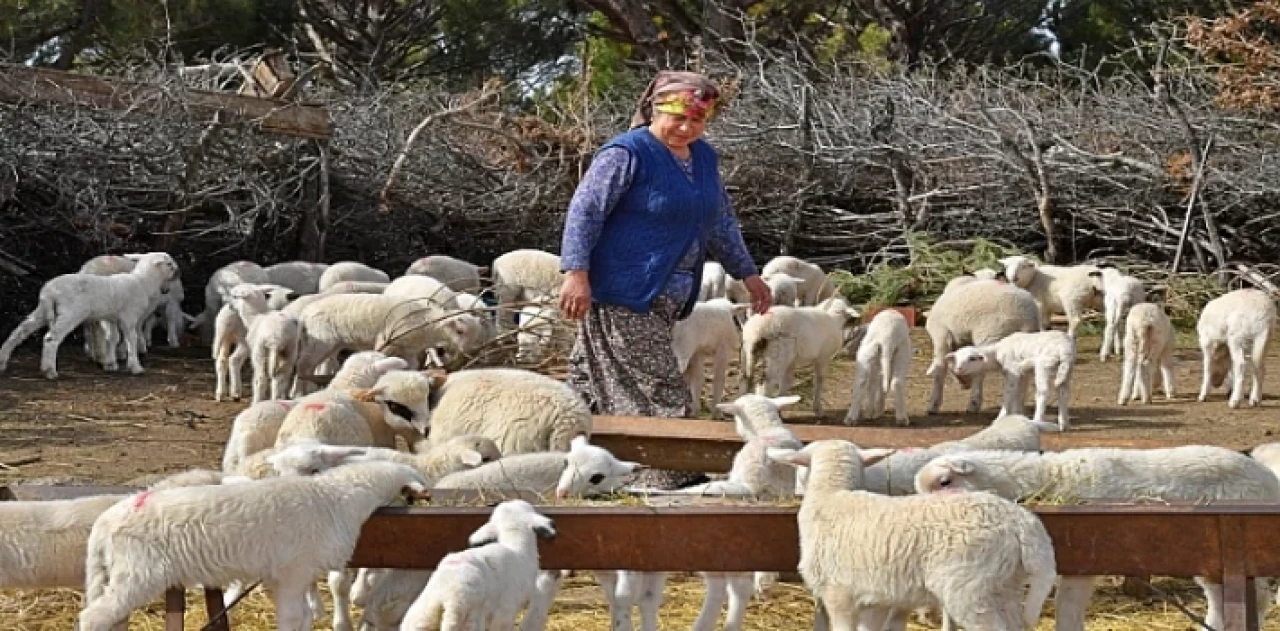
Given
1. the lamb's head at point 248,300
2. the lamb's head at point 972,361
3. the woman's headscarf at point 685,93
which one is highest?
the woman's headscarf at point 685,93

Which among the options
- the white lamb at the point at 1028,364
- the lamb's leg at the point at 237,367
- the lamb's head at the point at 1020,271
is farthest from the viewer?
the lamb's head at the point at 1020,271

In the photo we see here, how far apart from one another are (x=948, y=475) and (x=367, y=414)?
2726mm

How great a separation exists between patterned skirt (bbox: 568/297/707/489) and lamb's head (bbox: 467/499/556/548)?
89.2 inches

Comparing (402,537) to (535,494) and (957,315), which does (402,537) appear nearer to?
(535,494)

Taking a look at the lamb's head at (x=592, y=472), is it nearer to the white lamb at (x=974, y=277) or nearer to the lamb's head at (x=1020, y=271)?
the white lamb at (x=974, y=277)

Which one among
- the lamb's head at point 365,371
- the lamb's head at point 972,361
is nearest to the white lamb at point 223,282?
the lamb's head at point 972,361

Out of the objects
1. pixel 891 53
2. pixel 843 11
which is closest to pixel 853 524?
pixel 891 53

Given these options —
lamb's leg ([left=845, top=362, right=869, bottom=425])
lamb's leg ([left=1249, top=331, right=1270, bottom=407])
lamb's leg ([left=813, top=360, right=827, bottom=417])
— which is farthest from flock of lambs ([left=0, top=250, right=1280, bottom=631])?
lamb's leg ([left=1249, top=331, right=1270, bottom=407])

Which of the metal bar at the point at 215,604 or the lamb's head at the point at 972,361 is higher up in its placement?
the lamb's head at the point at 972,361

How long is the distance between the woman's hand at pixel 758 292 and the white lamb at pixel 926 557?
2.84 m

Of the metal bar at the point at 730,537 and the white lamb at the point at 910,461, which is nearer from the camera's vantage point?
the metal bar at the point at 730,537

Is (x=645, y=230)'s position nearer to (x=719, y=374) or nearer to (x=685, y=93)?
(x=685, y=93)

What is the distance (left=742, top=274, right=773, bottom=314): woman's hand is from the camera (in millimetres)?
7840

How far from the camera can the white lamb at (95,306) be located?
12906 millimetres
